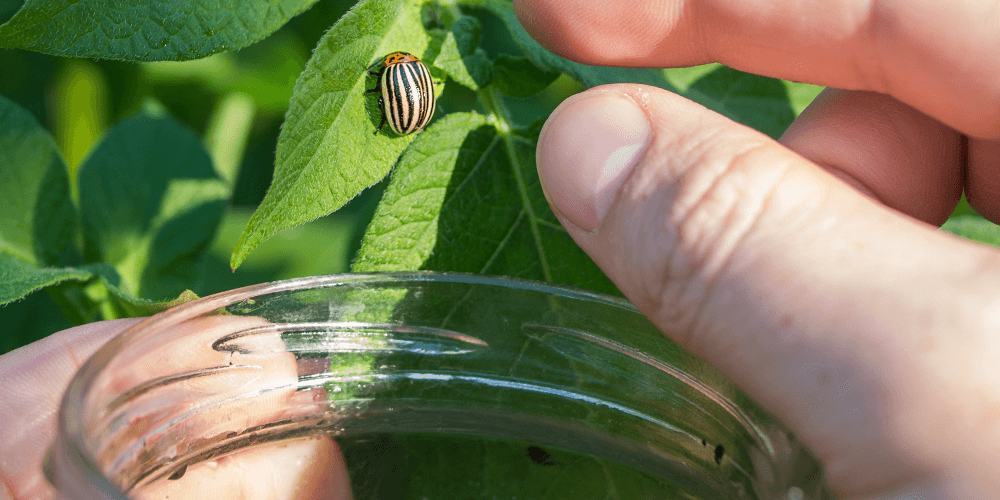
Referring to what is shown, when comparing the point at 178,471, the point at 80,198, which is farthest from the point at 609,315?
the point at 80,198

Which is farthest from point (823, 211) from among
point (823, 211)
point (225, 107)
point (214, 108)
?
point (214, 108)

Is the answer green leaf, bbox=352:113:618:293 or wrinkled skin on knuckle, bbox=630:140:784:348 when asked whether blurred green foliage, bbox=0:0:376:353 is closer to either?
green leaf, bbox=352:113:618:293

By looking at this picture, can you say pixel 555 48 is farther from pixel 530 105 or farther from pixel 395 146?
pixel 530 105

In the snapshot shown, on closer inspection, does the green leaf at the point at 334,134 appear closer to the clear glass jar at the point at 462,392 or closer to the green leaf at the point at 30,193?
the clear glass jar at the point at 462,392

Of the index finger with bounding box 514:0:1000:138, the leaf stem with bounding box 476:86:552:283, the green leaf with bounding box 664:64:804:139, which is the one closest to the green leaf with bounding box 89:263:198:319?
the leaf stem with bounding box 476:86:552:283

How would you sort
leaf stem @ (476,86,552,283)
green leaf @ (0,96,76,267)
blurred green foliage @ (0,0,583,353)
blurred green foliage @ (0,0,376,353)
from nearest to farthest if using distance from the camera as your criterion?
leaf stem @ (476,86,552,283) < green leaf @ (0,96,76,267) < blurred green foliage @ (0,0,583,353) < blurred green foliage @ (0,0,376,353)
